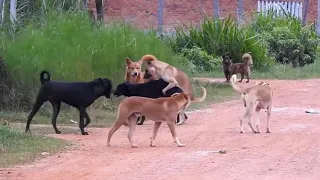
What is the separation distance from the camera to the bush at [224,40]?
24.1 meters

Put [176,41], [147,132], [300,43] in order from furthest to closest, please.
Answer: [300,43] → [176,41] → [147,132]

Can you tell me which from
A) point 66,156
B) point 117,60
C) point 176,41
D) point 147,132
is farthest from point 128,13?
point 66,156

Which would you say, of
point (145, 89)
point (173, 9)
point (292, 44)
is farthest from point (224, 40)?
point (145, 89)

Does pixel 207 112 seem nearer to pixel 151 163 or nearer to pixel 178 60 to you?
pixel 178 60

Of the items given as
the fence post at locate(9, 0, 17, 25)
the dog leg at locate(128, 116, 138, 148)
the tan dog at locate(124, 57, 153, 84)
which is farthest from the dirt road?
the fence post at locate(9, 0, 17, 25)

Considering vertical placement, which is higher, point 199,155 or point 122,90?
point 122,90

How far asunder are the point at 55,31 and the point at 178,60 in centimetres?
406

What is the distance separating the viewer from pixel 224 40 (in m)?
24.3

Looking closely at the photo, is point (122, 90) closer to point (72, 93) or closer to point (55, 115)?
point (72, 93)

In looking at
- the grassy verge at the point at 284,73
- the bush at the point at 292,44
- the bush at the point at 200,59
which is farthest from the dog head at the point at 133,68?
the bush at the point at 292,44

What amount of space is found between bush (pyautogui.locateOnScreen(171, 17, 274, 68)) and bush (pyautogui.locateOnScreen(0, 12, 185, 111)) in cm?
569

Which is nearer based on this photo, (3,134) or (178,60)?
(3,134)

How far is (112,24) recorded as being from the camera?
1922cm

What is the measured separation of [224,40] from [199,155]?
1339cm
